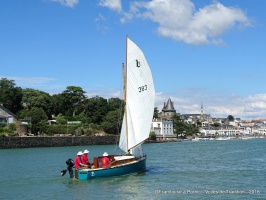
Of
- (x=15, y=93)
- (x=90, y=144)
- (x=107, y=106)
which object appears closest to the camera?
(x=90, y=144)

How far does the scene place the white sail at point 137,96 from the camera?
118ft

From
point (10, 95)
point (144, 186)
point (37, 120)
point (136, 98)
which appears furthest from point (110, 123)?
point (144, 186)

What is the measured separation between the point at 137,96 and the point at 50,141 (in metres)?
73.0

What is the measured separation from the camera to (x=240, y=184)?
32094mm

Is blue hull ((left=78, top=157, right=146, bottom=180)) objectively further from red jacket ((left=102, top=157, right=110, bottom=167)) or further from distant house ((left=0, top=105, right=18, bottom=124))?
distant house ((left=0, top=105, right=18, bottom=124))

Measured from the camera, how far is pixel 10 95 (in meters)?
131

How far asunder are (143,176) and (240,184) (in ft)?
25.4

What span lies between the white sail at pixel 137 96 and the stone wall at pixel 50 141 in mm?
63435

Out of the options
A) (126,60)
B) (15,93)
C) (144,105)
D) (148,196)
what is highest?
(15,93)

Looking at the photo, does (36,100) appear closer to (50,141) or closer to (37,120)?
(37,120)

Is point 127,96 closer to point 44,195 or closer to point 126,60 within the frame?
point 126,60

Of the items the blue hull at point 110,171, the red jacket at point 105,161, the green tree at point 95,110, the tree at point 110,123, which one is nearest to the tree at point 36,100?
the green tree at point 95,110

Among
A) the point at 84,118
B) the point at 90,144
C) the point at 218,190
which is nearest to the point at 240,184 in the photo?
the point at 218,190

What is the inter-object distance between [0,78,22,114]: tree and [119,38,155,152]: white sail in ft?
325
